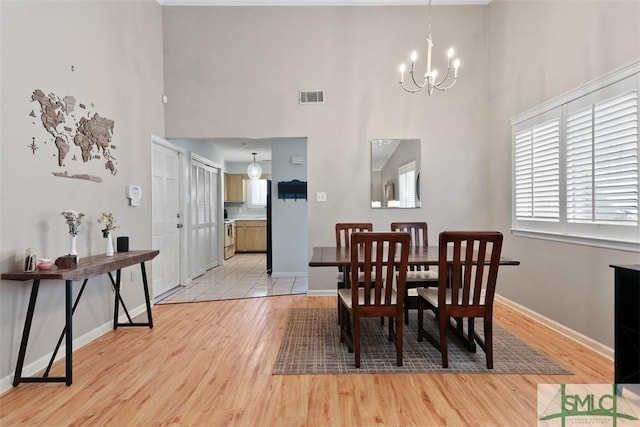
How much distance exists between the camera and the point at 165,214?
479 centimetres

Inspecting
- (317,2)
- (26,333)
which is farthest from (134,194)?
(317,2)

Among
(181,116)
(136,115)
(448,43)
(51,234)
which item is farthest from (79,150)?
(448,43)

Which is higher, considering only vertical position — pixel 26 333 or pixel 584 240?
pixel 584 240

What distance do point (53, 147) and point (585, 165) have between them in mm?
4151

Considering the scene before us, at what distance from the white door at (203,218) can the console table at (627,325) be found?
515cm

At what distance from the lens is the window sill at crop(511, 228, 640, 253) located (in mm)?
2458

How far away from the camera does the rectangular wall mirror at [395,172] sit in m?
4.63

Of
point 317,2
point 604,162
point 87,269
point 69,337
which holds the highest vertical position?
point 317,2

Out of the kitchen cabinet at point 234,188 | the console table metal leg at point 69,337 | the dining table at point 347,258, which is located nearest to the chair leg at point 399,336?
the dining table at point 347,258

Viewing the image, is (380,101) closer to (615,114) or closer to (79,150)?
(615,114)

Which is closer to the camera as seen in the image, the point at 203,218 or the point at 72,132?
the point at 72,132

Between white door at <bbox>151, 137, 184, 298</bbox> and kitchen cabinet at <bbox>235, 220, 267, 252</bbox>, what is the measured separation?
420 centimetres

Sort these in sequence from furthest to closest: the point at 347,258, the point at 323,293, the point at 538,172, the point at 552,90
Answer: the point at 323,293, the point at 538,172, the point at 552,90, the point at 347,258

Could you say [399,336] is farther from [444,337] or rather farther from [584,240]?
[584,240]
